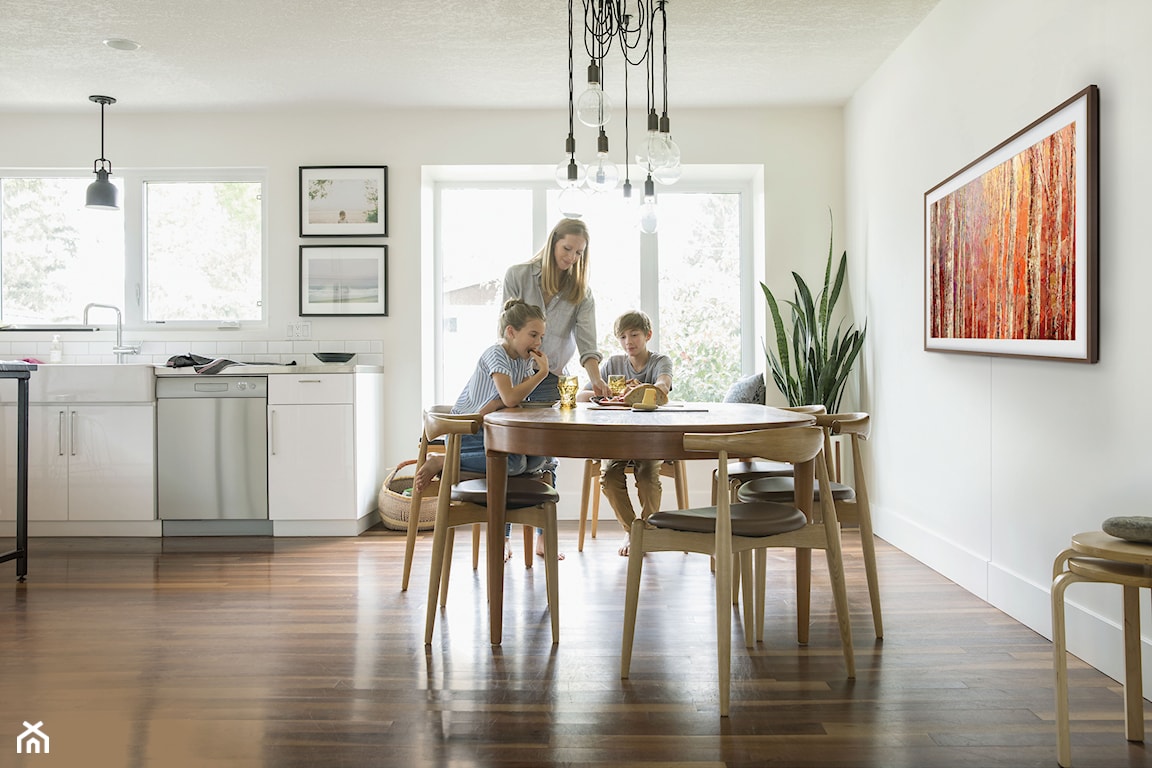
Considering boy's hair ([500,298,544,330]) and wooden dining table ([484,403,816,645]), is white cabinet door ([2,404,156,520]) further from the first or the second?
wooden dining table ([484,403,816,645])

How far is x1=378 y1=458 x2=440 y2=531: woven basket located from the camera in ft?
16.0

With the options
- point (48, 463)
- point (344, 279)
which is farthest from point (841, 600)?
point (48, 463)

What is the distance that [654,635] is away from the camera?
289cm

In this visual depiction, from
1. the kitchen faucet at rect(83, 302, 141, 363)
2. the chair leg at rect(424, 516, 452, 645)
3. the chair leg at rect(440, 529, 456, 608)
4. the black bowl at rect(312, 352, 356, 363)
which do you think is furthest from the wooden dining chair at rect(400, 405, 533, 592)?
the kitchen faucet at rect(83, 302, 141, 363)

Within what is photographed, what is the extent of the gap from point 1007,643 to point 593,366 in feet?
6.02

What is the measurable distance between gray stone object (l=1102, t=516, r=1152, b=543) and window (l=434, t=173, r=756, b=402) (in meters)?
3.73

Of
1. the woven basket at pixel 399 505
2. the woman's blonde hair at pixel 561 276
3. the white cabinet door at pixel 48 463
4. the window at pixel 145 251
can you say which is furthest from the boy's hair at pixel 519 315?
the white cabinet door at pixel 48 463

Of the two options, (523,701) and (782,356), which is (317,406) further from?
(523,701)

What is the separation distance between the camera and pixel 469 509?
115 inches

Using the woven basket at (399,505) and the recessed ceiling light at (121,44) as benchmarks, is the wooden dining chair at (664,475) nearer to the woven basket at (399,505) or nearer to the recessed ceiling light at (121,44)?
the woven basket at (399,505)

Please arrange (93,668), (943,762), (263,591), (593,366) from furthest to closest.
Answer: (593,366) < (263,591) < (93,668) < (943,762)

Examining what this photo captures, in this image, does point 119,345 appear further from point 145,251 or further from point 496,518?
point 496,518

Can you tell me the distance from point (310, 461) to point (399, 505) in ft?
1.71

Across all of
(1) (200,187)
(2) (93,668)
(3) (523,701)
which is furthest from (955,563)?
(1) (200,187)
